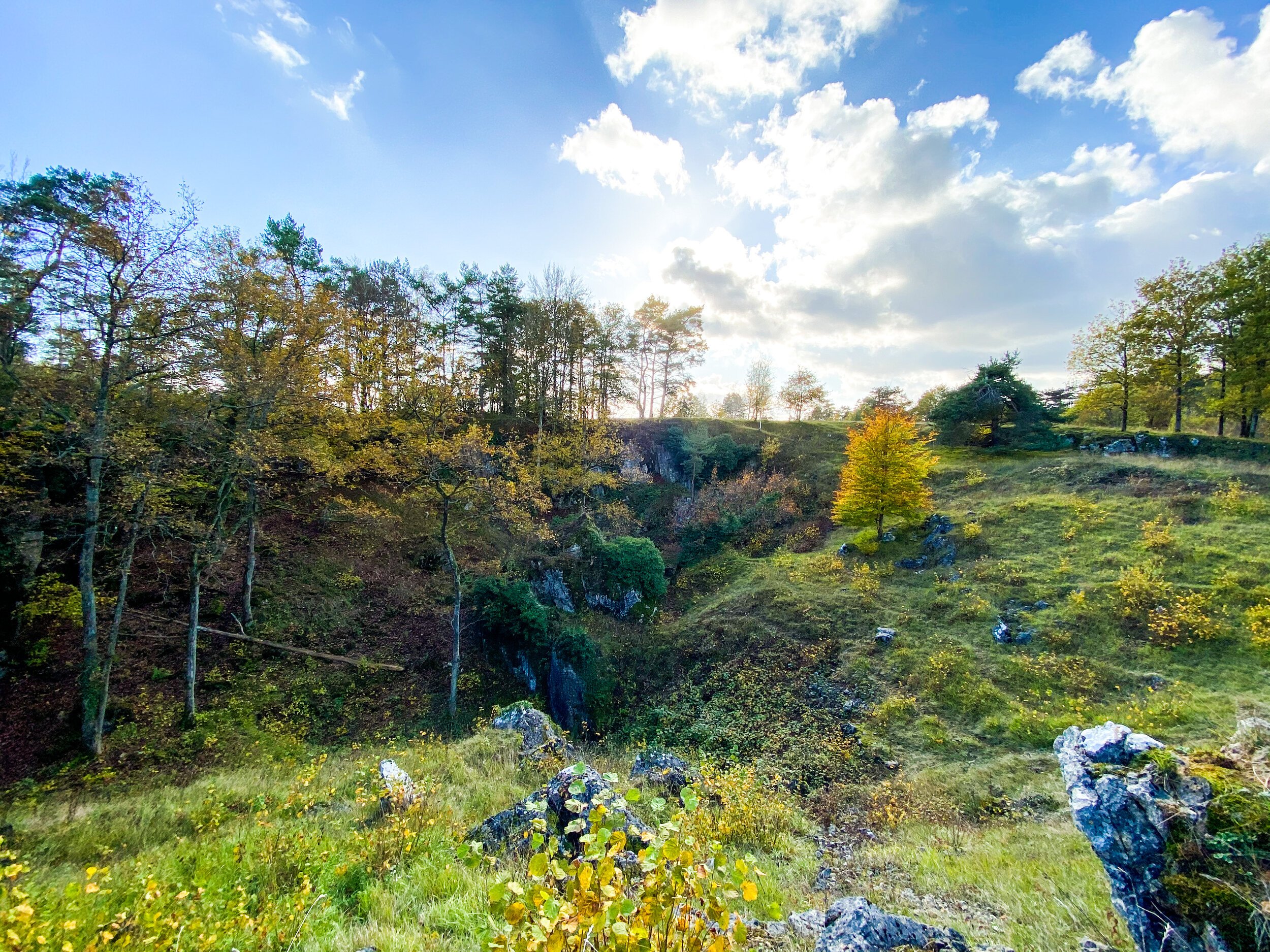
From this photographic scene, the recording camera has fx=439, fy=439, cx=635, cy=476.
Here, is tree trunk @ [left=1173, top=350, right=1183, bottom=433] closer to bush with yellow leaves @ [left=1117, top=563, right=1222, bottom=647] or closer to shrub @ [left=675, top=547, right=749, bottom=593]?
bush with yellow leaves @ [left=1117, top=563, right=1222, bottom=647]

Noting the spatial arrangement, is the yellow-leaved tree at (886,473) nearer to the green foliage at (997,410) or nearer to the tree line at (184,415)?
the green foliage at (997,410)

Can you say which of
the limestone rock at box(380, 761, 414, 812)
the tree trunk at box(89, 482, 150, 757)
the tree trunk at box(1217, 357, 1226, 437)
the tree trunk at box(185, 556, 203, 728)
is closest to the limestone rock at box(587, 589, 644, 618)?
the limestone rock at box(380, 761, 414, 812)

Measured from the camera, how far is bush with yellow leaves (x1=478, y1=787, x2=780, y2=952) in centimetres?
166

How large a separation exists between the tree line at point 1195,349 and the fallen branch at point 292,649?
37956 mm

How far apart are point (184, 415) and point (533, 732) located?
10.8m

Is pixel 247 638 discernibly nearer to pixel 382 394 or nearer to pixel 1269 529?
pixel 382 394

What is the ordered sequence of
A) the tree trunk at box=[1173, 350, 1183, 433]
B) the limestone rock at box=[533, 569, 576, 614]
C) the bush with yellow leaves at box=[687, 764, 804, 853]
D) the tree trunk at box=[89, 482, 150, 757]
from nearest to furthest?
the bush with yellow leaves at box=[687, 764, 804, 853] < the tree trunk at box=[89, 482, 150, 757] < the limestone rock at box=[533, 569, 576, 614] < the tree trunk at box=[1173, 350, 1183, 433]

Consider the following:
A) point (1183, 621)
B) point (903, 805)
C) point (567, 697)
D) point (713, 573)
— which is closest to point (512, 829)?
point (903, 805)

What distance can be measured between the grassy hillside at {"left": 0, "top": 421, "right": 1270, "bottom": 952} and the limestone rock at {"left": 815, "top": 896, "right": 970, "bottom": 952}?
3.94 feet

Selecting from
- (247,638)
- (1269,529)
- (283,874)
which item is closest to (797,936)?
(283,874)

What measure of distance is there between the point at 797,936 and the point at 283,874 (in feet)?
17.5

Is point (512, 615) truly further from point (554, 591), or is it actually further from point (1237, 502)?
point (1237, 502)

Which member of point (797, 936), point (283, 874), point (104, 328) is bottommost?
point (283, 874)

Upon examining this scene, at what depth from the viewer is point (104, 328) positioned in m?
8.71
